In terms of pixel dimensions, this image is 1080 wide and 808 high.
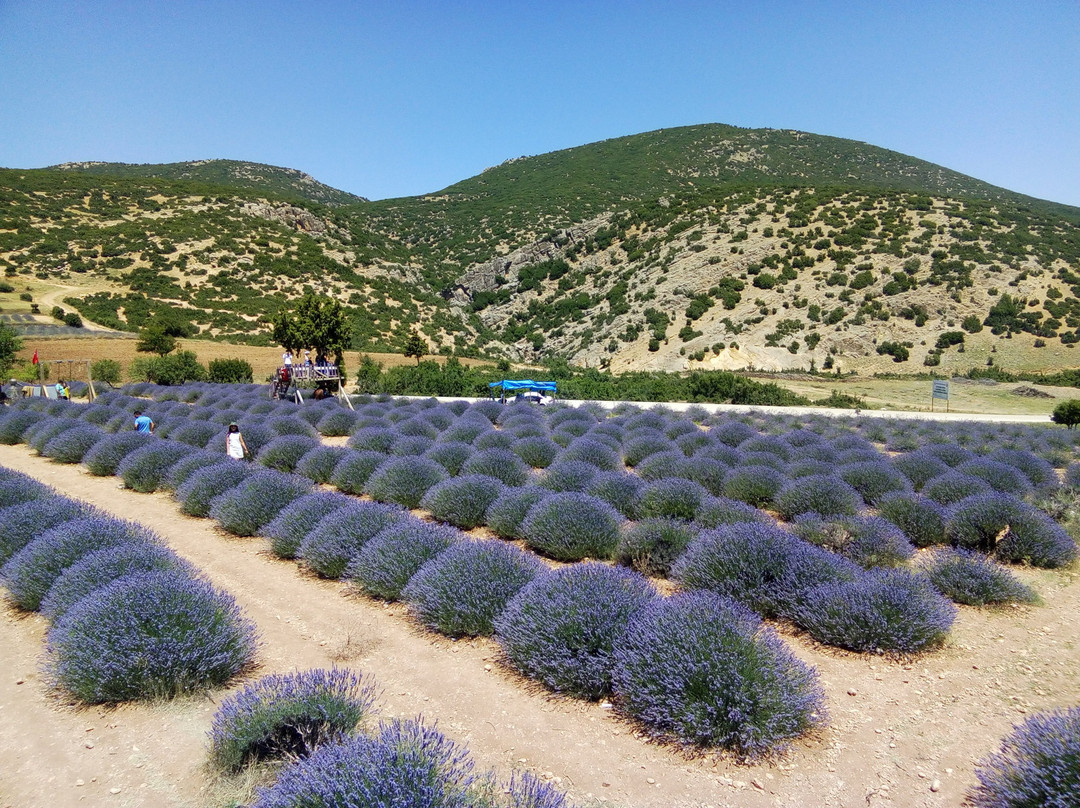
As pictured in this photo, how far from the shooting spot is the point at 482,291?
2318 inches

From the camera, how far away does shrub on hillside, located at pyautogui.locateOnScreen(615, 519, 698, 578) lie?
22.2 feet

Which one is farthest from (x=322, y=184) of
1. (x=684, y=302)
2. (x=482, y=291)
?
(x=684, y=302)

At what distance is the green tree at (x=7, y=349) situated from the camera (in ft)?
92.5

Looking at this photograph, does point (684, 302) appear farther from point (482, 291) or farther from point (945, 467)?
point (945, 467)

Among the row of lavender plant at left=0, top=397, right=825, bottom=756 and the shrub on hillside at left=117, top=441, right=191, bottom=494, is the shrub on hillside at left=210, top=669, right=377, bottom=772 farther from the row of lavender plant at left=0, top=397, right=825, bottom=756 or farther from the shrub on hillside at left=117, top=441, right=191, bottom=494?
the shrub on hillside at left=117, top=441, right=191, bottom=494

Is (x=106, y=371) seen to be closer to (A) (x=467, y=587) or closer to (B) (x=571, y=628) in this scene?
(A) (x=467, y=587)

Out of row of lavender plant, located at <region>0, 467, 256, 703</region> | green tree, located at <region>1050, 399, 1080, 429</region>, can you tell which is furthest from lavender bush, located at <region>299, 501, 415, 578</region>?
green tree, located at <region>1050, 399, 1080, 429</region>

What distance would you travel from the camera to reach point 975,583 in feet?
20.0

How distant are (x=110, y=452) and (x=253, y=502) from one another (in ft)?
19.7

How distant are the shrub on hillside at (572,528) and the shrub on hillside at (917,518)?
3874 millimetres

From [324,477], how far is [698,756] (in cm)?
893

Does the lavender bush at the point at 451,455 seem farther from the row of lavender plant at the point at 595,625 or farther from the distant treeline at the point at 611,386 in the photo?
the distant treeline at the point at 611,386

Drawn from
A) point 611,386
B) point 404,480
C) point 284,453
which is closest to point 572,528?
point 404,480

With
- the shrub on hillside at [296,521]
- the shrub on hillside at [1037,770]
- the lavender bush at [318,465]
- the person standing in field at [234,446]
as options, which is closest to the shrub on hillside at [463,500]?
the shrub on hillside at [296,521]
